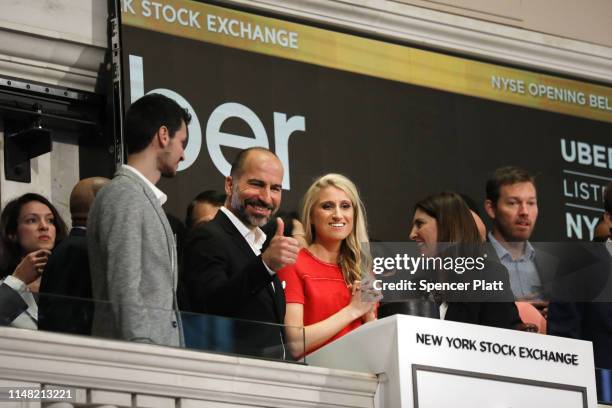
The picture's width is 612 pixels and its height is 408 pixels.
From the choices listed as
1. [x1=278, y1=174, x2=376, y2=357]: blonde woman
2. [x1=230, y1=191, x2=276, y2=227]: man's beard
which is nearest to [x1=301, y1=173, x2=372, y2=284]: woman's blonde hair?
[x1=278, y1=174, x2=376, y2=357]: blonde woman

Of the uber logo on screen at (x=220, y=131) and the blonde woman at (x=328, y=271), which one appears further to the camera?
the uber logo on screen at (x=220, y=131)

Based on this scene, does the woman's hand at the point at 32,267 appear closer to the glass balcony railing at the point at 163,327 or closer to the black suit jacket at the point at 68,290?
the black suit jacket at the point at 68,290

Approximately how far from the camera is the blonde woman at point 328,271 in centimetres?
543

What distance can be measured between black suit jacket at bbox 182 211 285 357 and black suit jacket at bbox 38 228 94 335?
0.41 m

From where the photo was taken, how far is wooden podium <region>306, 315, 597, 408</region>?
4988 millimetres

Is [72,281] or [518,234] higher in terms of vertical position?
[518,234]

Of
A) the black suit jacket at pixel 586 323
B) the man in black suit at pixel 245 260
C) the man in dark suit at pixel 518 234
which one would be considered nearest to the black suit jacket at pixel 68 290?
the man in black suit at pixel 245 260

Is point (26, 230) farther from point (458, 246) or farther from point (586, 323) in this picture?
point (586, 323)

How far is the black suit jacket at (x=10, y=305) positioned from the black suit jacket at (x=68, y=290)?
0.19 ft

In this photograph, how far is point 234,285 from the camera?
516 centimetres

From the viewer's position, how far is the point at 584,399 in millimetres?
5320

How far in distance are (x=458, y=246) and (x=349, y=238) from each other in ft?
1.60

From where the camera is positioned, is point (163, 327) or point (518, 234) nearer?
point (163, 327)

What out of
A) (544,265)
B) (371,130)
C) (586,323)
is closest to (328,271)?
(586,323)
